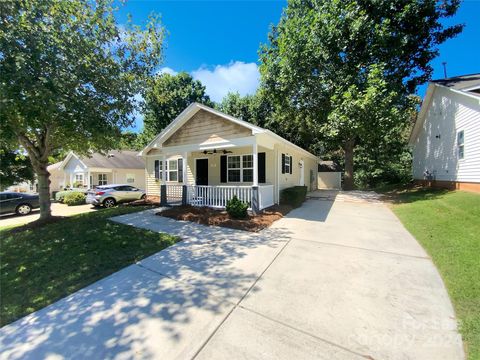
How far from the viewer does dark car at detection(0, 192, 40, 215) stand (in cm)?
1300

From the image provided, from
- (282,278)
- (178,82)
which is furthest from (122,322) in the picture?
(178,82)

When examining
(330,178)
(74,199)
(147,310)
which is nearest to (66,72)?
(147,310)

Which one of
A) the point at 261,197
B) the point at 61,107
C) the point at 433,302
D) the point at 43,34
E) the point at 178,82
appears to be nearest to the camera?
the point at 433,302

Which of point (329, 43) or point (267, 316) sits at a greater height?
point (329, 43)

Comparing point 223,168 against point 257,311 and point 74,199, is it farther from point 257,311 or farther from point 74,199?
point 74,199

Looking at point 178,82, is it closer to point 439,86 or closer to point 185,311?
point 439,86

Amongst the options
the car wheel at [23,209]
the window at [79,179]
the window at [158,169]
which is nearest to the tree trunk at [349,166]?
the window at [158,169]

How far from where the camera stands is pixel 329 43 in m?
14.5

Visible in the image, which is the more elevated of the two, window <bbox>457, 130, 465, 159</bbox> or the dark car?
window <bbox>457, 130, 465, 159</bbox>

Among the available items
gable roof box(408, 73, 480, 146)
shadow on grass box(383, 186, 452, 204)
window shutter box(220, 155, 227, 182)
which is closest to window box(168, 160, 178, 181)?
window shutter box(220, 155, 227, 182)

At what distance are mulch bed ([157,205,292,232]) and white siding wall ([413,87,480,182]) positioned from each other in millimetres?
8602

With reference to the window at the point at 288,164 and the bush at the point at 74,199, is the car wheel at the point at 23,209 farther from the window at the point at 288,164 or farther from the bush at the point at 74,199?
the window at the point at 288,164

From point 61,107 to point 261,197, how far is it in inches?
297

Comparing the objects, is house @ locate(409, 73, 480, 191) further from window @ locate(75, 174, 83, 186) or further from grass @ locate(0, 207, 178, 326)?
window @ locate(75, 174, 83, 186)
